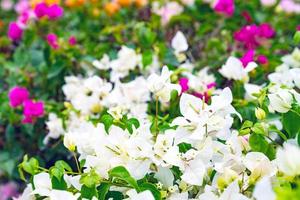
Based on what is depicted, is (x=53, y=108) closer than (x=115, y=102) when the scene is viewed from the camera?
No

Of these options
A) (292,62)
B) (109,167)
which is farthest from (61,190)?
(292,62)

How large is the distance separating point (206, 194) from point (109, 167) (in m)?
0.20

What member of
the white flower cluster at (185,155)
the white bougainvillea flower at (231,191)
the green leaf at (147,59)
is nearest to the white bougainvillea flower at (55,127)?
the green leaf at (147,59)

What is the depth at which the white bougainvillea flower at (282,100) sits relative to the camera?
114 centimetres

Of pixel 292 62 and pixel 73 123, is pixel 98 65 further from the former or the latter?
pixel 292 62

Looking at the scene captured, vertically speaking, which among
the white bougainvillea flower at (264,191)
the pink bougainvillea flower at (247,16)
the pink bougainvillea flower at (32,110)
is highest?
the white bougainvillea flower at (264,191)

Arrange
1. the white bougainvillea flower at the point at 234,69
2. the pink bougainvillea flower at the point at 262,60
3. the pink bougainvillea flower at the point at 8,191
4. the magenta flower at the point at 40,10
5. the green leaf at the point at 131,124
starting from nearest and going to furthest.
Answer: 1. the green leaf at the point at 131,124
2. the white bougainvillea flower at the point at 234,69
3. the pink bougainvillea flower at the point at 262,60
4. the pink bougainvillea flower at the point at 8,191
5. the magenta flower at the point at 40,10

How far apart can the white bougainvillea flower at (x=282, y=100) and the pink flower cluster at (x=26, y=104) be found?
0.86 meters

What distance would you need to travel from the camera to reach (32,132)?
1847mm

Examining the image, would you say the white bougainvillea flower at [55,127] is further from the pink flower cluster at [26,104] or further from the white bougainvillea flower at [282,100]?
the white bougainvillea flower at [282,100]

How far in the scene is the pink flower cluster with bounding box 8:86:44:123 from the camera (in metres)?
1.77

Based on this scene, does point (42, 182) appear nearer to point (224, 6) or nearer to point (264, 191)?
point (264, 191)

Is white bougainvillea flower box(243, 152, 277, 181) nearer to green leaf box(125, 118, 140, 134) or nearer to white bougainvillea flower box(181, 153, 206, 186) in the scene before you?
white bougainvillea flower box(181, 153, 206, 186)

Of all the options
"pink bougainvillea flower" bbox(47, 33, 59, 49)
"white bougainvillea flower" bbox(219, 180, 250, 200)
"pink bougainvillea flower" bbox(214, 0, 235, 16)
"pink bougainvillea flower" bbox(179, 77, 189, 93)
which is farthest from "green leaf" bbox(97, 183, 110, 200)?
"pink bougainvillea flower" bbox(214, 0, 235, 16)
